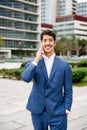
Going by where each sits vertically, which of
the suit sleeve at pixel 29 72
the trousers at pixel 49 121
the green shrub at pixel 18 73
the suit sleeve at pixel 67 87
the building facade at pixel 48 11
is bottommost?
the green shrub at pixel 18 73

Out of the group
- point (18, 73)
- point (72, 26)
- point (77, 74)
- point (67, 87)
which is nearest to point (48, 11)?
point (72, 26)

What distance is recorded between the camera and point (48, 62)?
3402 millimetres

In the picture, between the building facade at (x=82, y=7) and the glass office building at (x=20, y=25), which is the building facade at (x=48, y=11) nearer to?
the building facade at (x=82, y=7)

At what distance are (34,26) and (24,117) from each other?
79425 millimetres

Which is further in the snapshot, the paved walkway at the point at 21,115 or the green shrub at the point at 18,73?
the green shrub at the point at 18,73

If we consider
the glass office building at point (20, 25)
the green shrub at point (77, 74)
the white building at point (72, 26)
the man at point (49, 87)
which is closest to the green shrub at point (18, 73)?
the green shrub at point (77, 74)

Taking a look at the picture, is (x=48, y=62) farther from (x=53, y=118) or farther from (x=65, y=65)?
(x=53, y=118)

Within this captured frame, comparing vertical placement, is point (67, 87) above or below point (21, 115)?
above

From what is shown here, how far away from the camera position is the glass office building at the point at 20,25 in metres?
76.4

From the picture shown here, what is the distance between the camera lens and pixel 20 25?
81125 mm

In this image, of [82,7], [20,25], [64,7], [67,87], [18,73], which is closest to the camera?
[67,87]

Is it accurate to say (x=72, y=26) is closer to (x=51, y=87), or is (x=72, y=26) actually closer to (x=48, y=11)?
(x=48, y=11)

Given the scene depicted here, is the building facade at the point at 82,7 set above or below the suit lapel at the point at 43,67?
above

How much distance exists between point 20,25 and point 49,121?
78.8m
